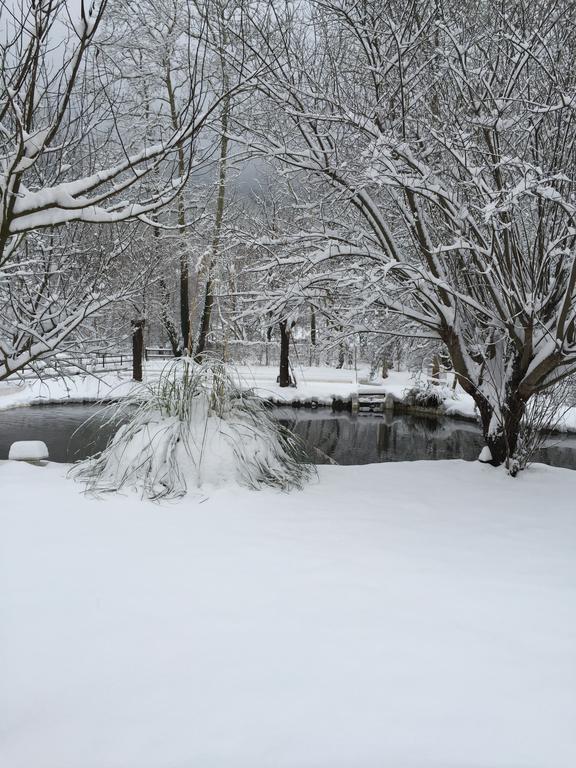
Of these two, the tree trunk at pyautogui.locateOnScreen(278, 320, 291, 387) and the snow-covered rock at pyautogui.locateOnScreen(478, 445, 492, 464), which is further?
the tree trunk at pyautogui.locateOnScreen(278, 320, 291, 387)

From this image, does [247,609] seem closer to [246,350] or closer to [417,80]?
[417,80]

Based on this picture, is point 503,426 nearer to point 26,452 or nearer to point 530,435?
point 530,435

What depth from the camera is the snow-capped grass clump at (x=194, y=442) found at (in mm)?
3908

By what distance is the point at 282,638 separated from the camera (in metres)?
2.01

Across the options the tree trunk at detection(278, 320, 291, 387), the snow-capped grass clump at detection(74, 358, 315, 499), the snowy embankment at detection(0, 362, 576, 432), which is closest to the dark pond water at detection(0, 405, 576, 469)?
the snowy embankment at detection(0, 362, 576, 432)

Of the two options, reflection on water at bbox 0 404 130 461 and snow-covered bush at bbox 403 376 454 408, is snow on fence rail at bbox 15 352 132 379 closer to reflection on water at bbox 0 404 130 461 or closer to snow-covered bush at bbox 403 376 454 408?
reflection on water at bbox 0 404 130 461

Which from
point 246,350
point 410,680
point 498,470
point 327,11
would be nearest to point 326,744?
point 410,680

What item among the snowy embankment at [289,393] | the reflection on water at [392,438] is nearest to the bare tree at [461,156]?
the reflection on water at [392,438]

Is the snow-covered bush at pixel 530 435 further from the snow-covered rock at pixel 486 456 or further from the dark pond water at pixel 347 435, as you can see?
the dark pond water at pixel 347 435

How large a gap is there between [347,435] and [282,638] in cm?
1018

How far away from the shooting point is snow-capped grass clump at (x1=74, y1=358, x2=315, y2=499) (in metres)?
3.91

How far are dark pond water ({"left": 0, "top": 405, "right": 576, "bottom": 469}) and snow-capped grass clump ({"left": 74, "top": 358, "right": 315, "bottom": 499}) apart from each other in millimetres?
4283

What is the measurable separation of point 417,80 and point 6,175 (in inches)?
150

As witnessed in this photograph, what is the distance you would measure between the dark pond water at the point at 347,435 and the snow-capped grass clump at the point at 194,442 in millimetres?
4283
